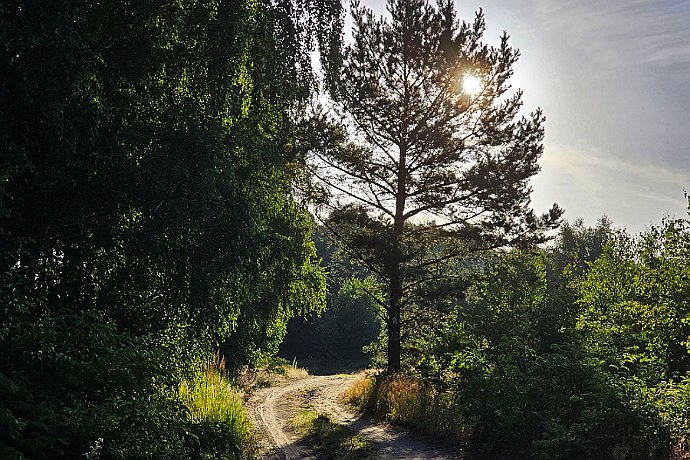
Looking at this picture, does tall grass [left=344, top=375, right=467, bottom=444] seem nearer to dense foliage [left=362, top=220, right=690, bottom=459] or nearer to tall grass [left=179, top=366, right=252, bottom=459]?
dense foliage [left=362, top=220, right=690, bottom=459]

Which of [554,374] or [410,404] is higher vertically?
[554,374]

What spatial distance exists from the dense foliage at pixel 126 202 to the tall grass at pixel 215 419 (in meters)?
0.31

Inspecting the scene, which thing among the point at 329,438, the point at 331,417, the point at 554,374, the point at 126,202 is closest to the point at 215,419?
the point at 329,438

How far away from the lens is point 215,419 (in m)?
10.3

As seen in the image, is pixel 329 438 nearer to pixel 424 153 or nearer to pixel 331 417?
pixel 331 417

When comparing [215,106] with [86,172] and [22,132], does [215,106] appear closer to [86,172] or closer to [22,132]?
[86,172]

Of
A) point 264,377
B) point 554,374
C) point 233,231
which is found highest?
point 233,231

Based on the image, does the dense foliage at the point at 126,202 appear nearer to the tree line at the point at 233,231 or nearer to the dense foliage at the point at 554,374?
the tree line at the point at 233,231

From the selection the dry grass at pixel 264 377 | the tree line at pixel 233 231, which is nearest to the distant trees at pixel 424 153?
the tree line at pixel 233 231

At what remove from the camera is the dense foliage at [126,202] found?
566cm

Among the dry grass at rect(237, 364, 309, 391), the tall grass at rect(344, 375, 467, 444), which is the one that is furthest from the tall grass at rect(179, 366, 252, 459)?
the dry grass at rect(237, 364, 309, 391)

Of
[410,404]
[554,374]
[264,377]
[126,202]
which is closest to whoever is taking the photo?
[126,202]

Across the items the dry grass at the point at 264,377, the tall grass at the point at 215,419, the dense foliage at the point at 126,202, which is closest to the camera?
the dense foliage at the point at 126,202

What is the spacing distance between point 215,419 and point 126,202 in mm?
4534
